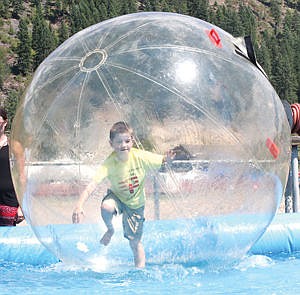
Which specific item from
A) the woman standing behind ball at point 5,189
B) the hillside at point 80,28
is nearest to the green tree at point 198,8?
the hillside at point 80,28

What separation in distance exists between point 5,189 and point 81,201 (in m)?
1.59

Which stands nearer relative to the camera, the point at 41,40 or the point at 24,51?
the point at 41,40

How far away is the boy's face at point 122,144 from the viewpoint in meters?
3.50

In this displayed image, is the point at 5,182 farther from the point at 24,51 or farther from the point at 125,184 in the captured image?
the point at 24,51

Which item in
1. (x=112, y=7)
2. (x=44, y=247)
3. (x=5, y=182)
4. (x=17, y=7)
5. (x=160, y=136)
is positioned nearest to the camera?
(x=160, y=136)

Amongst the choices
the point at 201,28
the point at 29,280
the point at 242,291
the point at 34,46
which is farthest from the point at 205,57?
the point at 34,46

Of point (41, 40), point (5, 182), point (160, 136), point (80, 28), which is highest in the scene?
point (80, 28)

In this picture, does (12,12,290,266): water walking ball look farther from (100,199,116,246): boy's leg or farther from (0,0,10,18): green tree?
(0,0,10,18): green tree

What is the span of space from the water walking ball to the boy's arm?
28mm

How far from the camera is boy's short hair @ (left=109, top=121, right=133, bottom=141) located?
3.48m

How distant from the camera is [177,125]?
136 inches

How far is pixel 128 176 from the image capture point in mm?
3580

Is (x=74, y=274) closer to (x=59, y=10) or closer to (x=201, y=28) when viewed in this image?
(x=201, y=28)

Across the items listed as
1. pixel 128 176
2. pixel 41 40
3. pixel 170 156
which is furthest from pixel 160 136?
pixel 41 40
